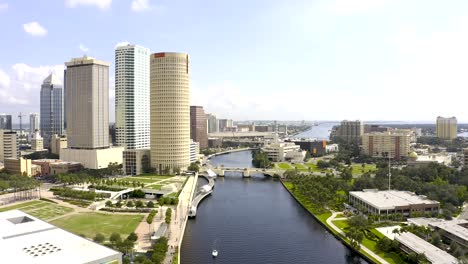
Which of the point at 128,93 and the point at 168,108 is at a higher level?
the point at 128,93

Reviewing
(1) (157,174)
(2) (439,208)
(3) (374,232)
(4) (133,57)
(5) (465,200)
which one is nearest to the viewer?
(3) (374,232)

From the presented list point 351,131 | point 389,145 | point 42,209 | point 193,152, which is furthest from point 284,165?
point 351,131

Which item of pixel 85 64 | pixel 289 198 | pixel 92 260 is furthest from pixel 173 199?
pixel 85 64

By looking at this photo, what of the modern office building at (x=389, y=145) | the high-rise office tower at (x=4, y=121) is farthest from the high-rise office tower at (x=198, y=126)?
the high-rise office tower at (x=4, y=121)

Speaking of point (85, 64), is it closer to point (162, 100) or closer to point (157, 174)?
point (162, 100)

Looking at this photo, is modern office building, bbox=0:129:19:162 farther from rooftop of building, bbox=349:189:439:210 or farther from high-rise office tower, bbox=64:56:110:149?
rooftop of building, bbox=349:189:439:210

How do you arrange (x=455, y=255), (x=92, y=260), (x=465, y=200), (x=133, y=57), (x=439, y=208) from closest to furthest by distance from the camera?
1. (x=92, y=260)
2. (x=455, y=255)
3. (x=439, y=208)
4. (x=465, y=200)
5. (x=133, y=57)

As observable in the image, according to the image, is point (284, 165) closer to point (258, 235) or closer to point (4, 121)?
point (258, 235)
